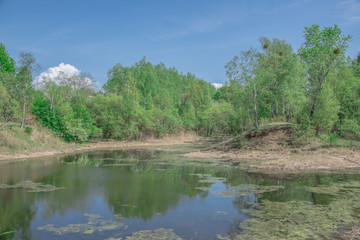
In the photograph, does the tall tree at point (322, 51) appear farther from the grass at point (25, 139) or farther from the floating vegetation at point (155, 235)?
the grass at point (25, 139)

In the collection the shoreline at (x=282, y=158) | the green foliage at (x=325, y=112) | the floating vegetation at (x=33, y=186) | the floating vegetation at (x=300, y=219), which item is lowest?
the floating vegetation at (x=300, y=219)

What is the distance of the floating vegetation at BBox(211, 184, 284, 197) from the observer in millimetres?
13789

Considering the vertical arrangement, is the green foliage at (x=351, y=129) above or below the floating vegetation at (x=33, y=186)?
above

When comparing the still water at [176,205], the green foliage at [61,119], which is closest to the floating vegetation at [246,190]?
the still water at [176,205]

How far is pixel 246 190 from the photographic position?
14.4 metres

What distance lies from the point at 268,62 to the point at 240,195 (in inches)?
1078

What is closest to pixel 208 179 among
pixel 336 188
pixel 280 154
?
pixel 336 188

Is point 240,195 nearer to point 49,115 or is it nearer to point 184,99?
point 49,115

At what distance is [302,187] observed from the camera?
14.9m

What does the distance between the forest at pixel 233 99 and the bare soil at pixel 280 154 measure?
188 cm

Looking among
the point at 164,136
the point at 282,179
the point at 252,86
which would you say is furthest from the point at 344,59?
the point at 164,136

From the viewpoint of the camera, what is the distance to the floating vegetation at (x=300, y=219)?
8477 millimetres

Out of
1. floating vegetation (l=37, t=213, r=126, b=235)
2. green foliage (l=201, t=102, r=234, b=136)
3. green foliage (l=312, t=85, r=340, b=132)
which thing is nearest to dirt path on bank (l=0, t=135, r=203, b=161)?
green foliage (l=201, t=102, r=234, b=136)

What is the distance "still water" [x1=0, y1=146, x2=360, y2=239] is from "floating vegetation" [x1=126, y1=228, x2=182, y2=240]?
0.10 feet
